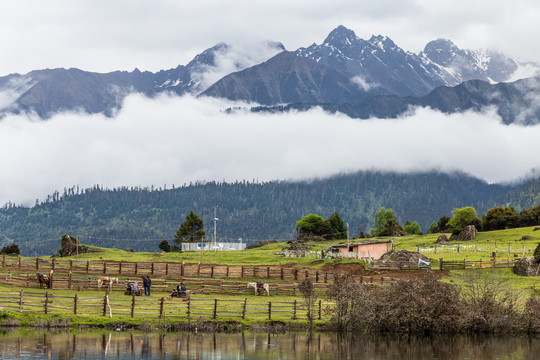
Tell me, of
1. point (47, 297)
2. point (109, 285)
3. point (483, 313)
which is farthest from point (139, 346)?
point (483, 313)

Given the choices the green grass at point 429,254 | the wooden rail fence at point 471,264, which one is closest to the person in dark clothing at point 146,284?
the green grass at point 429,254

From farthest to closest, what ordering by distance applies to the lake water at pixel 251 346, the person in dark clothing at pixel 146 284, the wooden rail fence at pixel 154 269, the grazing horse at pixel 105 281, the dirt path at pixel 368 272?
the dirt path at pixel 368 272 → the wooden rail fence at pixel 154 269 → the grazing horse at pixel 105 281 → the person in dark clothing at pixel 146 284 → the lake water at pixel 251 346

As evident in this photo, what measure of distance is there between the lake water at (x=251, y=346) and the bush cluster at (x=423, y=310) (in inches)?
72.0

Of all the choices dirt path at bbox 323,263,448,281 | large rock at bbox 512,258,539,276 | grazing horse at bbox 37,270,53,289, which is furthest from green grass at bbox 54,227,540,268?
grazing horse at bbox 37,270,53,289

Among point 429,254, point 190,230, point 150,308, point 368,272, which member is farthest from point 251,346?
point 190,230

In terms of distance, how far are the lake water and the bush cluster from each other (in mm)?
1830

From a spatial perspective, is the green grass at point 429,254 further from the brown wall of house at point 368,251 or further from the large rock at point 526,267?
the large rock at point 526,267

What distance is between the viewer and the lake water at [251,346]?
49.0 metres

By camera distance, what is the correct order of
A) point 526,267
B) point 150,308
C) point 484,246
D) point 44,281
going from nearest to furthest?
point 150,308
point 44,281
point 526,267
point 484,246

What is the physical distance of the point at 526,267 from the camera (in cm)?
9475

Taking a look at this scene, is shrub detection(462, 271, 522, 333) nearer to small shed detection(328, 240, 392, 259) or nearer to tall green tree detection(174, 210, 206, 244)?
small shed detection(328, 240, 392, 259)

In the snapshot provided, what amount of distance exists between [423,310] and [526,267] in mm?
37216

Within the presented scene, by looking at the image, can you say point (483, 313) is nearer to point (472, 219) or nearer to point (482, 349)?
point (482, 349)

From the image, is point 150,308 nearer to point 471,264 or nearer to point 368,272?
point 368,272
